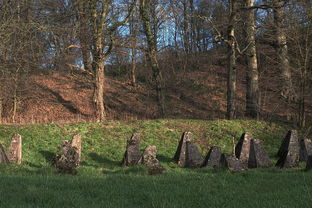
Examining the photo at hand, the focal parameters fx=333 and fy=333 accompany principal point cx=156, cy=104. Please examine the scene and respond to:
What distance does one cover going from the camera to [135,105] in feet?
78.3

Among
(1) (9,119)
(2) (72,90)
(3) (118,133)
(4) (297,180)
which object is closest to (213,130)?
(3) (118,133)

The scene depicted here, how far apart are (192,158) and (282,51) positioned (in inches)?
377

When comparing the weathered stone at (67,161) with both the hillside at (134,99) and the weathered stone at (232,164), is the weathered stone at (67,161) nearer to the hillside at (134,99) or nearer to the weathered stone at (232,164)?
the weathered stone at (232,164)

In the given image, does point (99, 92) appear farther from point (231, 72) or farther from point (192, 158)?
point (192, 158)

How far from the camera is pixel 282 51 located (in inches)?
650

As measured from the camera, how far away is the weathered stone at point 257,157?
30.9ft

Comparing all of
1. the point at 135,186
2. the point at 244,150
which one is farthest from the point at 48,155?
the point at 244,150

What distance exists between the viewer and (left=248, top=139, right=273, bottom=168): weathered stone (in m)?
9.41

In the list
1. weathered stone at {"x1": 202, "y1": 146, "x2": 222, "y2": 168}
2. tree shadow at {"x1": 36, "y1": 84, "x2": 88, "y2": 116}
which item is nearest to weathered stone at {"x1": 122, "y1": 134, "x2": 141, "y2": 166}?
weathered stone at {"x1": 202, "y1": 146, "x2": 222, "y2": 168}

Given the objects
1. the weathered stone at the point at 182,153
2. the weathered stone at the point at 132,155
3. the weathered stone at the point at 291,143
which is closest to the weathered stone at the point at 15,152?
the weathered stone at the point at 132,155

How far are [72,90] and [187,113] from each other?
926cm

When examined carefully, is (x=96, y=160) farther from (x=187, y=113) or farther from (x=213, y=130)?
(x=187, y=113)

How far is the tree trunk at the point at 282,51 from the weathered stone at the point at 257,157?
6.73 metres

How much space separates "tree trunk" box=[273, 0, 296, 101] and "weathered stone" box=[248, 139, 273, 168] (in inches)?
265
